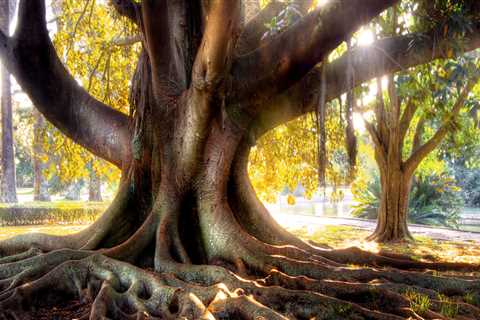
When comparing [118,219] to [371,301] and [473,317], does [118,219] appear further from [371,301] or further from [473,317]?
[473,317]

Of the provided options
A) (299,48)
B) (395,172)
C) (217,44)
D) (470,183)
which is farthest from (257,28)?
(470,183)

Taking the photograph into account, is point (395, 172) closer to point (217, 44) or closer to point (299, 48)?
point (299, 48)

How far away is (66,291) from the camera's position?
159 inches

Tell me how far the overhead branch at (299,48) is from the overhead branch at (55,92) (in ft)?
5.84

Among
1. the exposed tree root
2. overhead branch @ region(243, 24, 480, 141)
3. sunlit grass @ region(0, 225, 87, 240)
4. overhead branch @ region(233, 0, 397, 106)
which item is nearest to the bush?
sunlit grass @ region(0, 225, 87, 240)

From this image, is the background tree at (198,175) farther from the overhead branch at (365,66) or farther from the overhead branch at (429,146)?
the overhead branch at (429,146)

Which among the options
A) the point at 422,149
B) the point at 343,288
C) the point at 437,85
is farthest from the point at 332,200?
the point at 343,288

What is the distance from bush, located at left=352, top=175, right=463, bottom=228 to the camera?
14.6 m

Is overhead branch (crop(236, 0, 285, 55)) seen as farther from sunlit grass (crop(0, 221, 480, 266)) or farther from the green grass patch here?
the green grass patch

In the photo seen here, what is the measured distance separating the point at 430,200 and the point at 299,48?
12.2 m

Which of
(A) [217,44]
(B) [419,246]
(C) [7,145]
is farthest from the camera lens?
(C) [7,145]

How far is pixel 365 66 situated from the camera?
17.6 feet

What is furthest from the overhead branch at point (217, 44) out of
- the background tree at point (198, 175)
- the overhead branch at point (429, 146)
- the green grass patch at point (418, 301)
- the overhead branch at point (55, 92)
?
the overhead branch at point (429, 146)

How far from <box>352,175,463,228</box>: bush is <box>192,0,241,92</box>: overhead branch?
35.8ft
